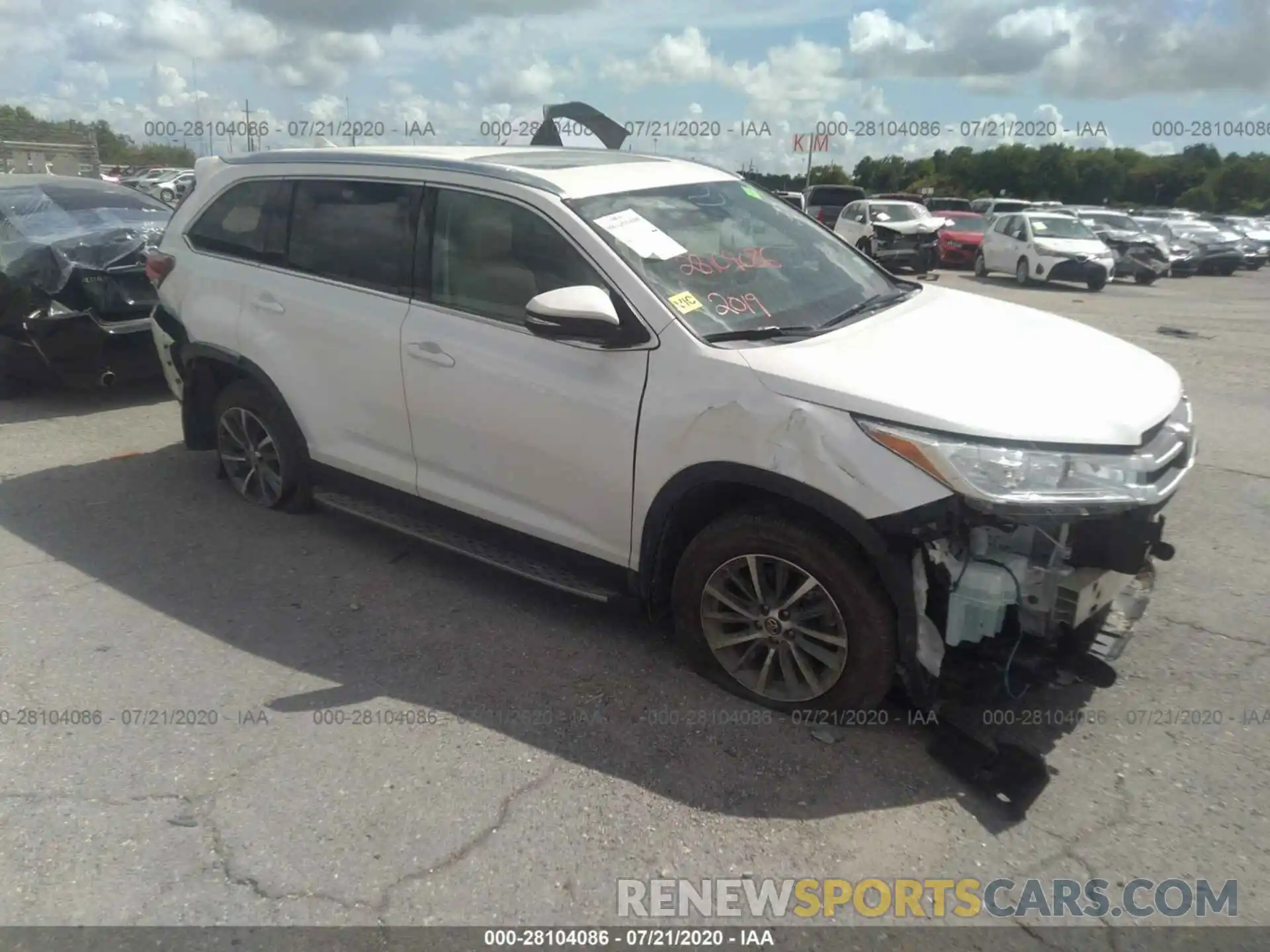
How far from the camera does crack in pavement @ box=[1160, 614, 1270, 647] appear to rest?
12.8ft

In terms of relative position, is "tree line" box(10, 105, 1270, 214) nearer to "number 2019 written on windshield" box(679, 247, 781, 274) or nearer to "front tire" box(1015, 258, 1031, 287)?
"front tire" box(1015, 258, 1031, 287)

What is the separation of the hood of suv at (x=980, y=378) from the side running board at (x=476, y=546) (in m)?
1.15

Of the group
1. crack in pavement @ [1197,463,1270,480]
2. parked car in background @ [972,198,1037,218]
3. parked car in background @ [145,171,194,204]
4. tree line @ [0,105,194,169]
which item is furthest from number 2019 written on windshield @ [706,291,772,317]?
parked car in background @ [145,171,194,204]

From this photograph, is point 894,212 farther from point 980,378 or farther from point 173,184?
point 173,184

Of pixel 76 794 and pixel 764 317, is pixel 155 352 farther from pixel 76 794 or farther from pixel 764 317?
pixel 764 317

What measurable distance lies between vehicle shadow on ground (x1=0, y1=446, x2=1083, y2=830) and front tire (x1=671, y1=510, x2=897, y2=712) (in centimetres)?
13

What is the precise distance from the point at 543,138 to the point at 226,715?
14.7 ft

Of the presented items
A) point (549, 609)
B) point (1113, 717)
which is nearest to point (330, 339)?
point (549, 609)

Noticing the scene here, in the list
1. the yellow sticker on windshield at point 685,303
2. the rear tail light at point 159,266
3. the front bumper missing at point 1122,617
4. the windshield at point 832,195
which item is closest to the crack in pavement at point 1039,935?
the front bumper missing at point 1122,617

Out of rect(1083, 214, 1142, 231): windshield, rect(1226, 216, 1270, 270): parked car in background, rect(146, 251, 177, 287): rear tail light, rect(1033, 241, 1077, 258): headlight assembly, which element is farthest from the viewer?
rect(1226, 216, 1270, 270): parked car in background

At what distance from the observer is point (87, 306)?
7.12m

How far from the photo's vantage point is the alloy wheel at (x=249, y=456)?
511 centimetres

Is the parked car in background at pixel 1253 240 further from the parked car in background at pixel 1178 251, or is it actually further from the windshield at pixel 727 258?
the windshield at pixel 727 258

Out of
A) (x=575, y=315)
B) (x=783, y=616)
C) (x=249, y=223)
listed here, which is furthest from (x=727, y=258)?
(x=249, y=223)
